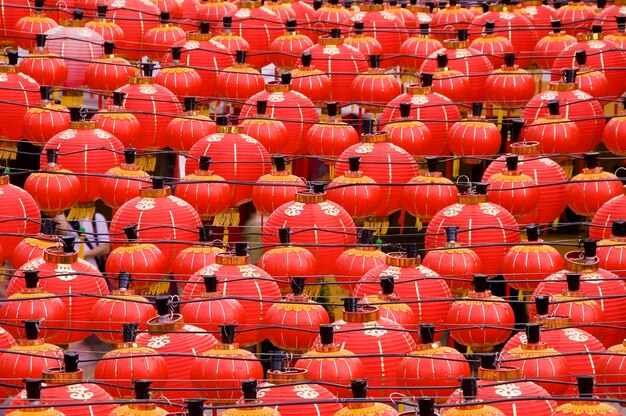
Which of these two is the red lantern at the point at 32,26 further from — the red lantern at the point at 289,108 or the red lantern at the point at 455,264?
the red lantern at the point at 455,264

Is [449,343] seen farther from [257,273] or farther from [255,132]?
[255,132]

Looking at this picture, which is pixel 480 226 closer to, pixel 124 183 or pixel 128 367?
pixel 124 183

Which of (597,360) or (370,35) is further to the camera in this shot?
(370,35)

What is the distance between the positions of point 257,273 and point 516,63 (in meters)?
11.0

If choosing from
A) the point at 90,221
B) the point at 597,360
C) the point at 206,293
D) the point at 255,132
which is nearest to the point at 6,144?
the point at 90,221

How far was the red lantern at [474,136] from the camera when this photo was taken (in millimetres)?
27000

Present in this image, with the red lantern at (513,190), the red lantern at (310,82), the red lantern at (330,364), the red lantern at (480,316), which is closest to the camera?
the red lantern at (330,364)

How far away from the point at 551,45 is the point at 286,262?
9.68 m

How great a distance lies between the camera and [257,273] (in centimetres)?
2205

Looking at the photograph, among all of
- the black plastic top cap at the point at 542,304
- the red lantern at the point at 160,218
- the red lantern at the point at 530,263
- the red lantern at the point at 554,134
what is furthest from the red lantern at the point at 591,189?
the red lantern at the point at 160,218

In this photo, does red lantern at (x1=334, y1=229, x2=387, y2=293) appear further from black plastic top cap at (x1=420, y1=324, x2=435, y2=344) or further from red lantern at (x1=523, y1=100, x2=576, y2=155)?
red lantern at (x1=523, y1=100, x2=576, y2=155)

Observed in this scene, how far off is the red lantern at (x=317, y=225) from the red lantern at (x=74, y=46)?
23.2 ft

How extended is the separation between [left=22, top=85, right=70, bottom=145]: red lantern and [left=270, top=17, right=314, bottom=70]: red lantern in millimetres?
4945

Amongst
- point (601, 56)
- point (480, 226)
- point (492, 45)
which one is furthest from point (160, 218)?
point (492, 45)
